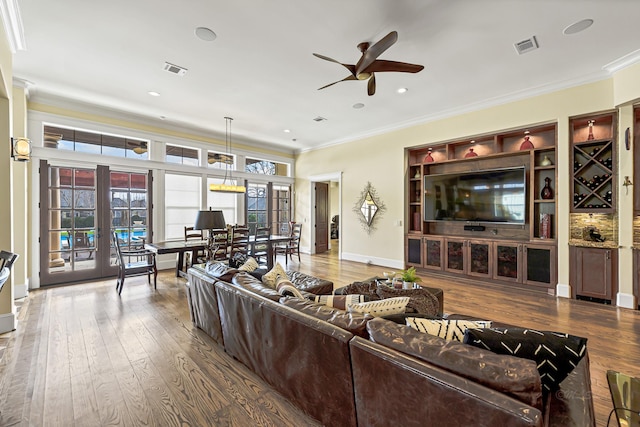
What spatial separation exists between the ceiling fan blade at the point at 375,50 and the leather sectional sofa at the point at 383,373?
2449 millimetres

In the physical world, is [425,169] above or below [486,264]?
above

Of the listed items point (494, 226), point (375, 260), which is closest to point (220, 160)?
point (375, 260)

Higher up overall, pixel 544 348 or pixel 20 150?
pixel 20 150

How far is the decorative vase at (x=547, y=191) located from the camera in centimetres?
459

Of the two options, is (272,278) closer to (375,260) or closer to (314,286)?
(314,286)

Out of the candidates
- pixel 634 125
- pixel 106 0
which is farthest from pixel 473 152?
pixel 106 0

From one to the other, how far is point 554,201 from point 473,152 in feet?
5.10

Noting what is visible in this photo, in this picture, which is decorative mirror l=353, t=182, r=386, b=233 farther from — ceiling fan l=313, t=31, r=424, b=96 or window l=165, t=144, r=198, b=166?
window l=165, t=144, r=198, b=166

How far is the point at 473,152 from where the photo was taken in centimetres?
541

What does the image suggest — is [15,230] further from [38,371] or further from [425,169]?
[425,169]

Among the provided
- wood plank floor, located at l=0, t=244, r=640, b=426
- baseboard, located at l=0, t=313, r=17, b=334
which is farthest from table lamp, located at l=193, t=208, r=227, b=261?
baseboard, located at l=0, t=313, r=17, b=334

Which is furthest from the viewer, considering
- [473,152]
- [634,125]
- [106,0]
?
[473,152]

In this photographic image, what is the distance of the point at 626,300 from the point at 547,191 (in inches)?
69.8

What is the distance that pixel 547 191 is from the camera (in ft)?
15.1
